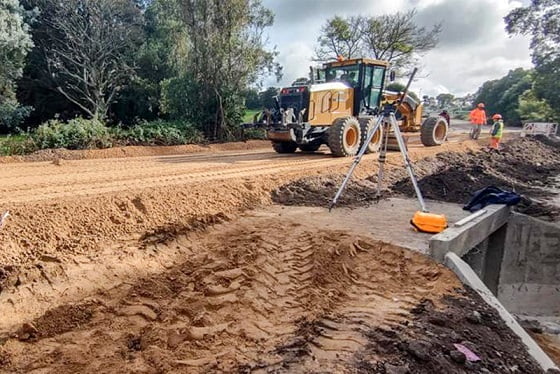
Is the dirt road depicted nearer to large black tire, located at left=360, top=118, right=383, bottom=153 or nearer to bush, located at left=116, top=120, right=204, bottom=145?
large black tire, located at left=360, top=118, right=383, bottom=153

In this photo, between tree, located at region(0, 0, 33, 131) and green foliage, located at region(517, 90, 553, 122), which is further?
green foliage, located at region(517, 90, 553, 122)

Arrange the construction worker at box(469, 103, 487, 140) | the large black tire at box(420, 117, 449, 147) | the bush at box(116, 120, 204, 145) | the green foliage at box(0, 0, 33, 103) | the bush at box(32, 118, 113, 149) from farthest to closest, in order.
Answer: the construction worker at box(469, 103, 487, 140) < the large black tire at box(420, 117, 449, 147) < the bush at box(116, 120, 204, 145) < the green foliage at box(0, 0, 33, 103) < the bush at box(32, 118, 113, 149)

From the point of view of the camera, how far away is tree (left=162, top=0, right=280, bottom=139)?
1548 cm

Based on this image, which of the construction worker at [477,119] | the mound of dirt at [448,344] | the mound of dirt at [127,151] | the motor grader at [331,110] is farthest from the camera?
the construction worker at [477,119]

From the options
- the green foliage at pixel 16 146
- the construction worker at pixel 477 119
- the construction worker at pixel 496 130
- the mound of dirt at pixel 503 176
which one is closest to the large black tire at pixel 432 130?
the mound of dirt at pixel 503 176

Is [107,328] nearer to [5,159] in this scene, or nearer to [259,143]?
[5,159]

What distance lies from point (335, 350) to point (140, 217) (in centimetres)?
382

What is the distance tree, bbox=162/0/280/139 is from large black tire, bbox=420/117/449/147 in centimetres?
684

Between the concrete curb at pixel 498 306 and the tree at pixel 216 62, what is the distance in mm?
12562

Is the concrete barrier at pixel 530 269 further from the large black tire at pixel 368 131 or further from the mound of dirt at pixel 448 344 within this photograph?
the large black tire at pixel 368 131

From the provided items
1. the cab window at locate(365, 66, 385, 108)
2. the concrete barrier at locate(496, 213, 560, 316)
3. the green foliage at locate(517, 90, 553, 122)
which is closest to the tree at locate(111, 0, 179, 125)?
the cab window at locate(365, 66, 385, 108)

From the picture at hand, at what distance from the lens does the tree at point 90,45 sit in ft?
52.3

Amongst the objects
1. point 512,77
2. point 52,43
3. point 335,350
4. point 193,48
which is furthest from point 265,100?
point 512,77

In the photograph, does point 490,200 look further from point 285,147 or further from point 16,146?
point 16,146
